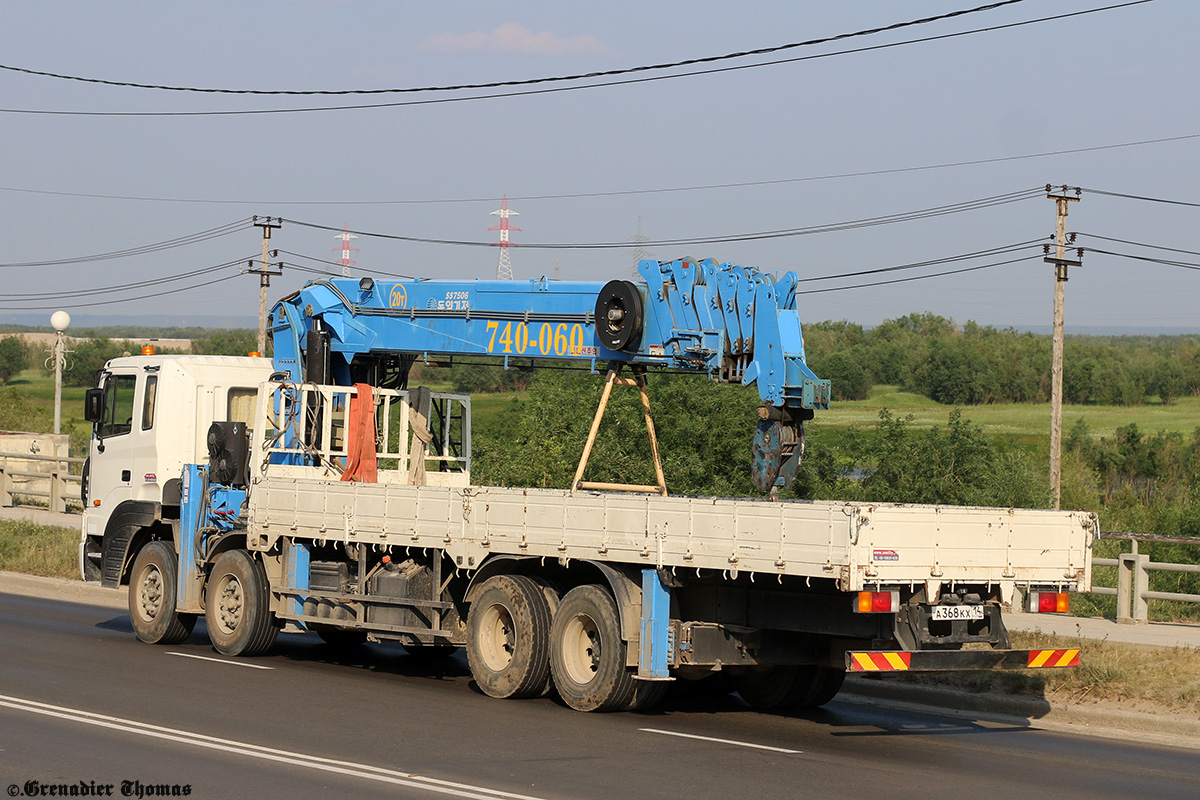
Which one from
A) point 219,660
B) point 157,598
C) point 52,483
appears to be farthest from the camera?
point 52,483

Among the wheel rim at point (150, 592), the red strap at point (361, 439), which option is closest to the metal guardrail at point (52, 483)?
the wheel rim at point (150, 592)

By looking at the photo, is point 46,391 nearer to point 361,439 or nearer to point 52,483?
point 52,483

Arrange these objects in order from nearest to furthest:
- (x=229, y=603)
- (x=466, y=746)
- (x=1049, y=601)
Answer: (x=466, y=746)
(x=1049, y=601)
(x=229, y=603)

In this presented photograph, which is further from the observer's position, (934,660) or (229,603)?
(229,603)

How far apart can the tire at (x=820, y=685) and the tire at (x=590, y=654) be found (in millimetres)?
1772

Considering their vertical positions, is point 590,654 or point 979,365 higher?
point 979,365

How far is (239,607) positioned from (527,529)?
4555 mm

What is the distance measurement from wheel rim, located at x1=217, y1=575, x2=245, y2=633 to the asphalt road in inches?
48.4

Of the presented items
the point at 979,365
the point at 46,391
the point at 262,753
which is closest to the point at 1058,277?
the point at 262,753

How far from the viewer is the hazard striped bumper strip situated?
407 inches

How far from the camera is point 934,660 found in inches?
411

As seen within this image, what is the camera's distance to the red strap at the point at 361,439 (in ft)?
53.0

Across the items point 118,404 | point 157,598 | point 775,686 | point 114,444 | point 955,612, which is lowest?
point 775,686

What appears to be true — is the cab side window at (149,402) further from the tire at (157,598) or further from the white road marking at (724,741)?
the white road marking at (724,741)
